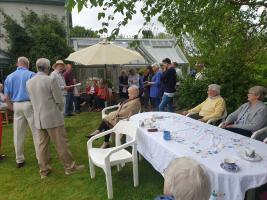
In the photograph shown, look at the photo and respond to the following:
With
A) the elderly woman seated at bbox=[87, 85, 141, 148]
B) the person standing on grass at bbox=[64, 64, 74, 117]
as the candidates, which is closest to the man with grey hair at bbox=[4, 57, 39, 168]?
the elderly woman seated at bbox=[87, 85, 141, 148]

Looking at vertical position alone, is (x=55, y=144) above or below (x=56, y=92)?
below

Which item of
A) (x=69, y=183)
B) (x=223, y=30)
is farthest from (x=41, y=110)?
(x=223, y=30)

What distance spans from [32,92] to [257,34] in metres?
4.68

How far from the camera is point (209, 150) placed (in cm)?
338

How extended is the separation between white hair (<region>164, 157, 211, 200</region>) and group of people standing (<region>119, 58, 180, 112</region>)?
618 cm

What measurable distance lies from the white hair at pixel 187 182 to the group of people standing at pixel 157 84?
243 inches

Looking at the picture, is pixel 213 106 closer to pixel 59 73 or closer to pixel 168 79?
pixel 168 79

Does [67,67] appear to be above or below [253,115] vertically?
above

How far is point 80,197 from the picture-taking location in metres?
4.16

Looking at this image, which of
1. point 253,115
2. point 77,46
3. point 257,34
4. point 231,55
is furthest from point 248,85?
point 77,46

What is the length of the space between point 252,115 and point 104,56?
416 centimetres

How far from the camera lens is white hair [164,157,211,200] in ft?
5.26

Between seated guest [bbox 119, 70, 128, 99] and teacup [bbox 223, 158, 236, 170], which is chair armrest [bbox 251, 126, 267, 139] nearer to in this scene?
teacup [bbox 223, 158, 236, 170]

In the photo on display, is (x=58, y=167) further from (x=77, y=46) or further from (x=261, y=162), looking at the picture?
(x=77, y=46)
